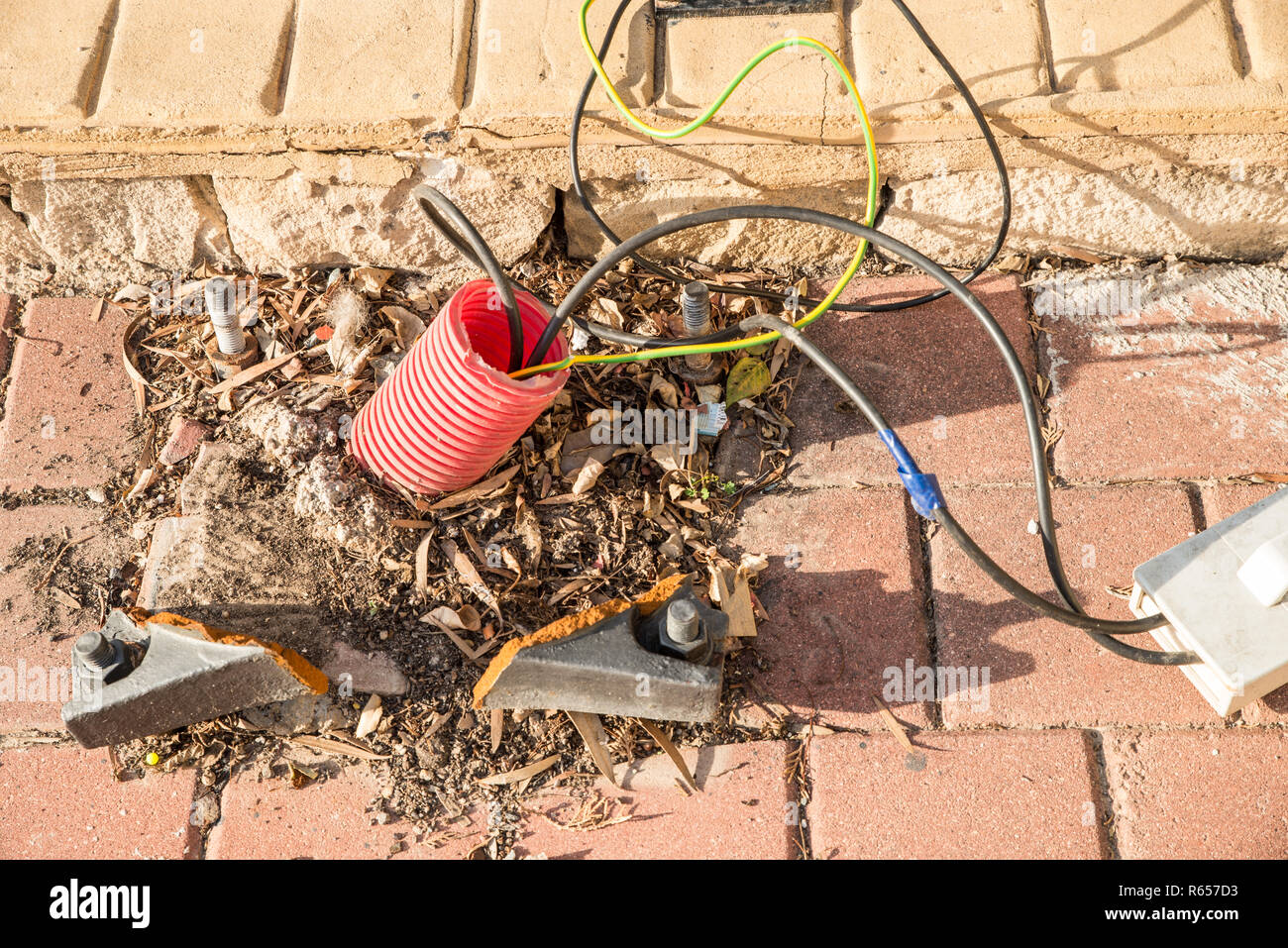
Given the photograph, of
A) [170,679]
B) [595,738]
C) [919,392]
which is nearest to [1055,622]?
[919,392]

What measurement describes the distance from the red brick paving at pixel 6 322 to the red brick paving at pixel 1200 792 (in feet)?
8.44

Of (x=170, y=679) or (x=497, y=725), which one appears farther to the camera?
(x=497, y=725)

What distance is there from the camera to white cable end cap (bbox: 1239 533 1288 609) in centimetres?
179

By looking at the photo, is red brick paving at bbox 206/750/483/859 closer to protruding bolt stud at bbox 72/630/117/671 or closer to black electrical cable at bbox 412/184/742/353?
protruding bolt stud at bbox 72/630/117/671

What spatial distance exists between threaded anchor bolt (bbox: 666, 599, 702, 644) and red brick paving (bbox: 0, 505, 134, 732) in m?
1.21

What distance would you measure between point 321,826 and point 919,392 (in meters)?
1.55

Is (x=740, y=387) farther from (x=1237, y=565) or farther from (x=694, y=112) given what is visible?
(x=1237, y=565)

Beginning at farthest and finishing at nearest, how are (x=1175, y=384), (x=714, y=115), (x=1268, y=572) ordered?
(x=1175, y=384) → (x=714, y=115) → (x=1268, y=572)

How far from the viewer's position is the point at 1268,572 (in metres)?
1.81

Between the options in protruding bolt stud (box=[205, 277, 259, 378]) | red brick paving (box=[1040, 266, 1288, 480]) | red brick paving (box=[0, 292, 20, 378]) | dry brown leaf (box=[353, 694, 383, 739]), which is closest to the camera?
dry brown leaf (box=[353, 694, 383, 739])

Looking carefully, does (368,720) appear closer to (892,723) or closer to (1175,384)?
(892,723)

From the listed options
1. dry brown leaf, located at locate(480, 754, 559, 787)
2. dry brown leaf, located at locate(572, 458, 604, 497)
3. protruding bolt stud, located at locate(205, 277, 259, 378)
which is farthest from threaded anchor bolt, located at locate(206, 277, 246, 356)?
dry brown leaf, located at locate(480, 754, 559, 787)

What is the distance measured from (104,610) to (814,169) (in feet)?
5.79

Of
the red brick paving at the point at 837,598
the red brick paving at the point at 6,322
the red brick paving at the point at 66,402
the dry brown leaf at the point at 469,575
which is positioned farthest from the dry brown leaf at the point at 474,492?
the red brick paving at the point at 6,322
